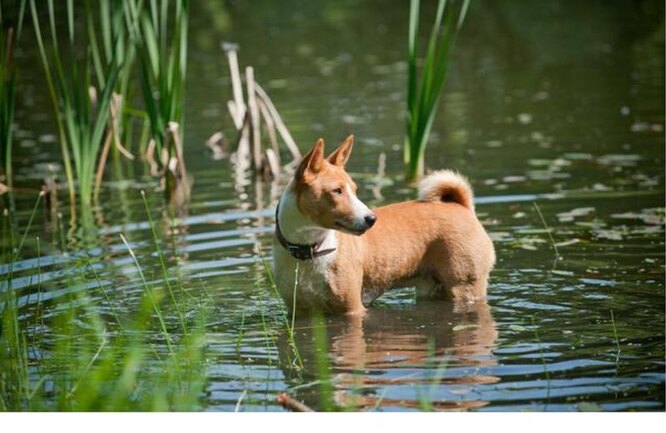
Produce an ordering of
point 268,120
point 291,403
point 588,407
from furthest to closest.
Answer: point 268,120, point 588,407, point 291,403

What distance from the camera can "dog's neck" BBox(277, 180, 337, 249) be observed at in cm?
600

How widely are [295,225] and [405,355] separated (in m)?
0.85

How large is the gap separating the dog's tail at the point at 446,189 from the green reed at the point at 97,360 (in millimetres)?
1343

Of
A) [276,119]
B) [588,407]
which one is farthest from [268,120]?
[588,407]

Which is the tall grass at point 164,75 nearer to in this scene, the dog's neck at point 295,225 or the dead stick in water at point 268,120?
the dead stick in water at point 268,120

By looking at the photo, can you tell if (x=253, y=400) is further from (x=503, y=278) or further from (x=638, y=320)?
(x=503, y=278)

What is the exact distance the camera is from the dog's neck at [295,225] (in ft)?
19.7

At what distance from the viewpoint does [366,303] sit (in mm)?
6617

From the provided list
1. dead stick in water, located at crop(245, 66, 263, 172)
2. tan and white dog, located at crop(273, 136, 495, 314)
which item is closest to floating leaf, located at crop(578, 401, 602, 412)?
tan and white dog, located at crop(273, 136, 495, 314)

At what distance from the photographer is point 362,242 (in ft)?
21.0

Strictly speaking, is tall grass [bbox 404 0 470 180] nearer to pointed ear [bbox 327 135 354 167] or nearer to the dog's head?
pointed ear [bbox 327 135 354 167]

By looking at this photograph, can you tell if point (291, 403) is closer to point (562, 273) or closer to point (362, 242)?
point (362, 242)

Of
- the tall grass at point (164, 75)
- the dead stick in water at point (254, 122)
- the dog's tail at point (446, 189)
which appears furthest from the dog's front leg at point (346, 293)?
the dead stick in water at point (254, 122)
